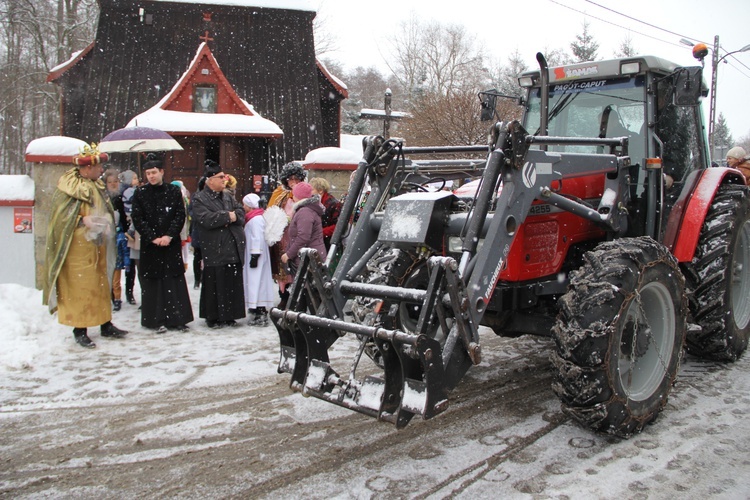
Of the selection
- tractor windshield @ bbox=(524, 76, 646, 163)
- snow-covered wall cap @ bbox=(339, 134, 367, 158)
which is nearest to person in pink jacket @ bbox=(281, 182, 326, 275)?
tractor windshield @ bbox=(524, 76, 646, 163)

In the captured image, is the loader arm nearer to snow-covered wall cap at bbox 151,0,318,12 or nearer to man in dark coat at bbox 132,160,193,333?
man in dark coat at bbox 132,160,193,333

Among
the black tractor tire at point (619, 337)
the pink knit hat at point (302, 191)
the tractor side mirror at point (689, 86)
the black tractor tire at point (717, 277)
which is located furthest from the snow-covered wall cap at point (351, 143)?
the black tractor tire at point (619, 337)

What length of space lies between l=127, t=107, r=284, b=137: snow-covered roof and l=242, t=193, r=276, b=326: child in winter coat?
9.21 meters

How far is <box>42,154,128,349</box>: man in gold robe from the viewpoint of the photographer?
6035 millimetres

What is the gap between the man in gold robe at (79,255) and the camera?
604cm

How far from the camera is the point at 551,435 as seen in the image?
3945 mm

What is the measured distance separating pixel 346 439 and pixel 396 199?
1.54 m

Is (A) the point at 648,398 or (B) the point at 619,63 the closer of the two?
(A) the point at 648,398

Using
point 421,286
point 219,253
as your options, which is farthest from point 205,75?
point 421,286

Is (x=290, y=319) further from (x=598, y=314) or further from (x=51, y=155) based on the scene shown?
(x=51, y=155)

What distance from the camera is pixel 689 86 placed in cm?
459

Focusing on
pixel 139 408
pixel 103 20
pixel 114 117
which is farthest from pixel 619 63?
pixel 103 20

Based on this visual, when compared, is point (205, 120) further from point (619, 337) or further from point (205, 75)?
point (619, 337)

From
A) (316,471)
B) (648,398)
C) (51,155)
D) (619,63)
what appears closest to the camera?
(316,471)
